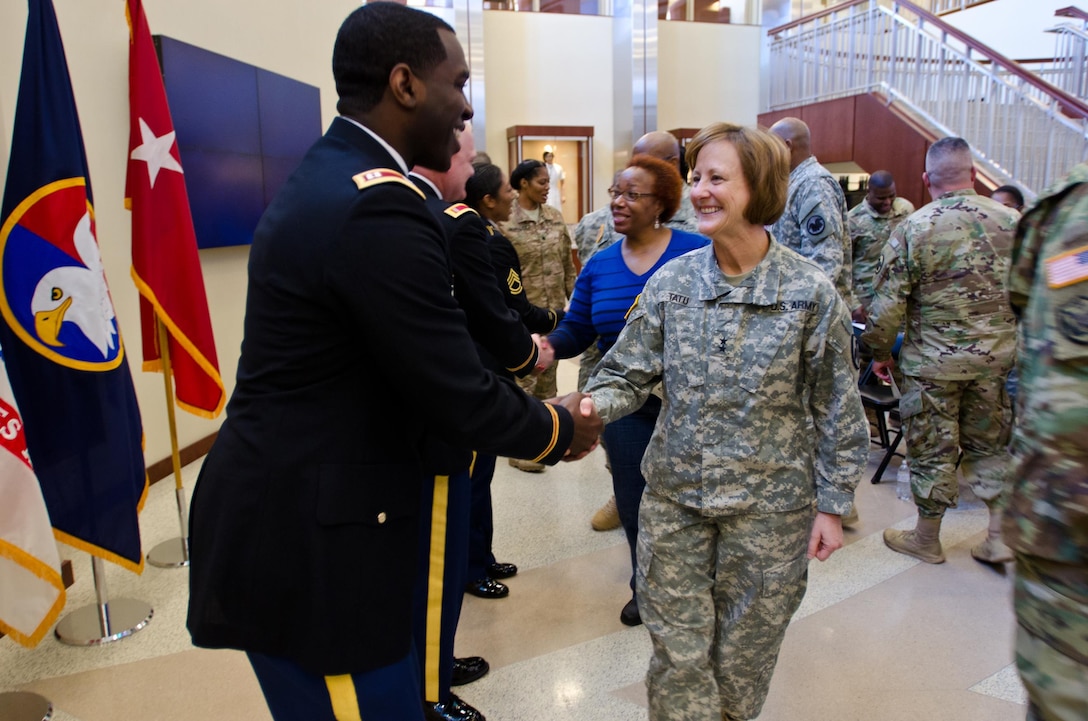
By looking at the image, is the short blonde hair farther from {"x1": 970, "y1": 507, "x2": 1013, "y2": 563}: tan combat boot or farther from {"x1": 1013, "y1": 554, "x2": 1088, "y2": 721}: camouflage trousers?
{"x1": 970, "y1": 507, "x2": 1013, "y2": 563}: tan combat boot

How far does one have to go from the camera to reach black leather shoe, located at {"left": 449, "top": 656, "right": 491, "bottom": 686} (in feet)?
7.55

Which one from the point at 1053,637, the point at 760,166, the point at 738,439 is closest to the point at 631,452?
the point at 738,439

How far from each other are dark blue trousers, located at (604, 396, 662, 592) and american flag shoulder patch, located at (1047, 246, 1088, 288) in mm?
1467

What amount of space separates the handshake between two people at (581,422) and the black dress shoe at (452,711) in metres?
0.92

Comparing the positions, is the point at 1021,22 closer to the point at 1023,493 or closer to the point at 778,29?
the point at 778,29

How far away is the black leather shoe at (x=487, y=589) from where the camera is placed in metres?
2.83

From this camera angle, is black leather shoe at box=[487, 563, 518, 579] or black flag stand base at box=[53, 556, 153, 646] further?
black leather shoe at box=[487, 563, 518, 579]

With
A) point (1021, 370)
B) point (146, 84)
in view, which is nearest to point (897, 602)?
point (1021, 370)

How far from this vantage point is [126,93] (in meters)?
3.83

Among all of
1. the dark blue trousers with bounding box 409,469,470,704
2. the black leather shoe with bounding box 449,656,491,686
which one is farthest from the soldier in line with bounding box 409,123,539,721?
the black leather shoe with bounding box 449,656,491,686

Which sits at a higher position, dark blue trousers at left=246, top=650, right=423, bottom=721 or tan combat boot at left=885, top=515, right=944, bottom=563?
dark blue trousers at left=246, top=650, right=423, bottom=721

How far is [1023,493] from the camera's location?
3.18ft

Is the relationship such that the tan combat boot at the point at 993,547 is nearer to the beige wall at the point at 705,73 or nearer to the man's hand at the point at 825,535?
the man's hand at the point at 825,535

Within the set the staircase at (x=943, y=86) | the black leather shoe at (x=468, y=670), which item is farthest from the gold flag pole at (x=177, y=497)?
the staircase at (x=943, y=86)
